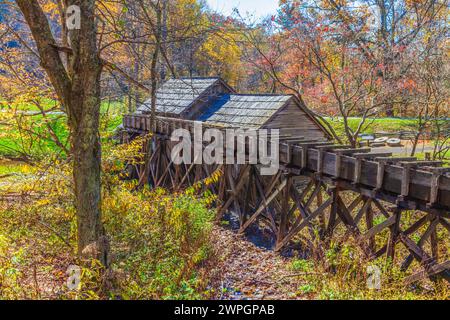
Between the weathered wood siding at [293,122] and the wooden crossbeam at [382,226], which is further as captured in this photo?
the weathered wood siding at [293,122]

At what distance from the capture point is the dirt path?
23.5 ft

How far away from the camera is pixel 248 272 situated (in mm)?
8961

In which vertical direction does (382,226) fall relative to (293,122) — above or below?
below

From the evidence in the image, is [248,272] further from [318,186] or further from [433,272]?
[433,272]

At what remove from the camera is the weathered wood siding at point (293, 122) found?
53.2ft

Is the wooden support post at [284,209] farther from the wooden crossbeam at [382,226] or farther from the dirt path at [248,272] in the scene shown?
the wooden crossbeam at [382,226]

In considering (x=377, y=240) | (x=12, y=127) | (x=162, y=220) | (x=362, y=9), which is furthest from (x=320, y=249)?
(x=362, y=9)

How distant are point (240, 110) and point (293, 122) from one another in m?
2.23

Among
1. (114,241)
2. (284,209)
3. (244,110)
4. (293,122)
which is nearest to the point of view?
(114,241)

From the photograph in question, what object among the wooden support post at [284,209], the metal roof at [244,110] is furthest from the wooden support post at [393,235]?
the metal roof at [244,110]

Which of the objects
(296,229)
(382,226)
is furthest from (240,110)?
(382,226)

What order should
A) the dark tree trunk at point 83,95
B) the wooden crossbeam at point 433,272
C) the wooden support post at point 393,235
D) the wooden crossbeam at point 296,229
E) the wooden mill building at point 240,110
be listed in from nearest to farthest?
the dark tree trunk at point 83,95 → the wooden crossbeam at point 433,272 → the wooden support post at point 393,235 → the wooden crossbeam at point 296,229 → the wooden mill building at point 240,110

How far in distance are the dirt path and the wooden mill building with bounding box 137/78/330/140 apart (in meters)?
5.30

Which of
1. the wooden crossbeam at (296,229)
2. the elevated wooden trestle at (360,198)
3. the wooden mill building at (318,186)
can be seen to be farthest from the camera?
the wooden crossbeam at (296,229)
